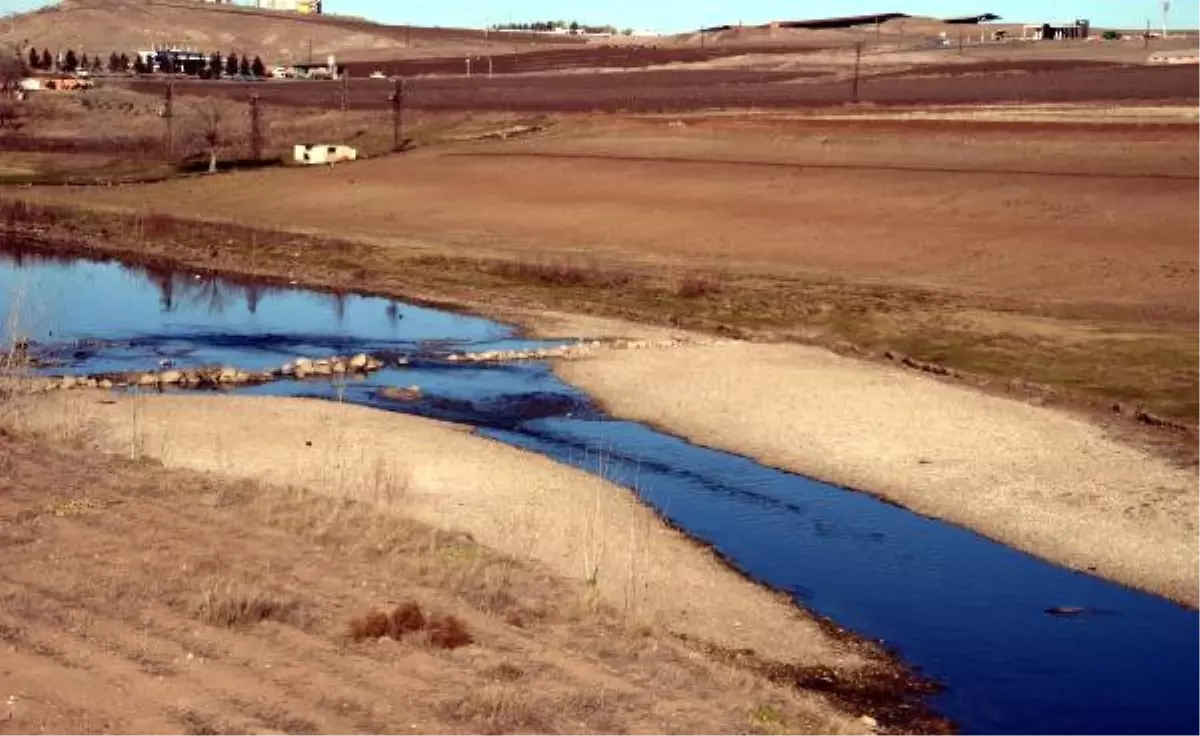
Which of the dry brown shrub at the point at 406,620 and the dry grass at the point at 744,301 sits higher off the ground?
the dry brown shrub at the point at 406,620

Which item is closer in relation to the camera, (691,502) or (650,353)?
(691,502)

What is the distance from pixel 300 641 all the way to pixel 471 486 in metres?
8.21

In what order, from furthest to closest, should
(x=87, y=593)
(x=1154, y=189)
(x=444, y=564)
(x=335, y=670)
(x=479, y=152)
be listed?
(x=479, y=152) → (x=1154, y=189) → (x=444, y=564) → (x=87, y=593) → (x=335, y=670)

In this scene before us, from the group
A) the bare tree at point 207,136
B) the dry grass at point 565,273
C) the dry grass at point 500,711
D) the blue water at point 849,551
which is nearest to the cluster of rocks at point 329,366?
the blue water at point 849,551

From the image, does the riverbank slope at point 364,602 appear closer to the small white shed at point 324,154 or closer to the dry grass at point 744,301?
the dry grass at point 744,301

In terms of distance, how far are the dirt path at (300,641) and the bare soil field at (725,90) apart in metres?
74.2

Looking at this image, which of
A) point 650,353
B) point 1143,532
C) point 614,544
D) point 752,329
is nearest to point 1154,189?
point 752,329

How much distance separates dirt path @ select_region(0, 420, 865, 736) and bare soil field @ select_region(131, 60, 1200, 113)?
74.2m

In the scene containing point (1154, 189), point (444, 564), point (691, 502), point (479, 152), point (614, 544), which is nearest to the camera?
point (444, 564)

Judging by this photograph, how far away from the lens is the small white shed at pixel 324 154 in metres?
82.3

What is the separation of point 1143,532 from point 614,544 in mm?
6732

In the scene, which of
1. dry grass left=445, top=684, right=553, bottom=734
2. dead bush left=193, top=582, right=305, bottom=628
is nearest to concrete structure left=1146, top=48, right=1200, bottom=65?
dead bush left=193, top=582, right=305, bottom=628

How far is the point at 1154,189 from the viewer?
50188 mm

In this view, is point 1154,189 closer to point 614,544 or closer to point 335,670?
point 614,544
